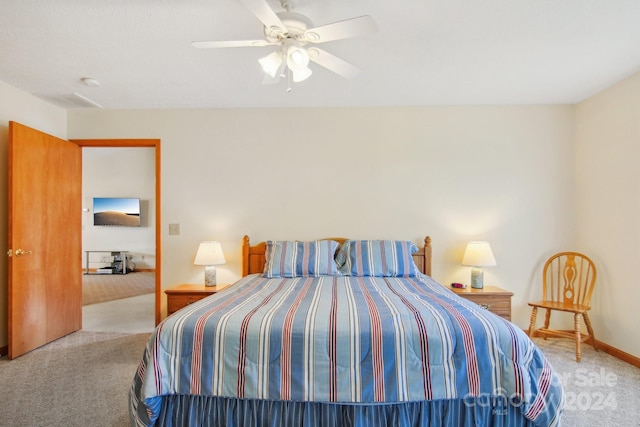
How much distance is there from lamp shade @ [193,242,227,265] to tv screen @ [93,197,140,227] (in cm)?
469

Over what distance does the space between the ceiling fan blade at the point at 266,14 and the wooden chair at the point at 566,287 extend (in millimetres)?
3106

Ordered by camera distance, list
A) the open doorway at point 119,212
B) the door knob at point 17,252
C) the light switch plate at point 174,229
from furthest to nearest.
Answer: the open doorway at point 119,212 → the light switch plate at point 174,229 → the door knob at point 17,252

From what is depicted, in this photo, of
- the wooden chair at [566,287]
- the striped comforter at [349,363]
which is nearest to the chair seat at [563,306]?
the wooden chair at [566,287]

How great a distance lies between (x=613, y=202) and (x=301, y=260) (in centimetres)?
285

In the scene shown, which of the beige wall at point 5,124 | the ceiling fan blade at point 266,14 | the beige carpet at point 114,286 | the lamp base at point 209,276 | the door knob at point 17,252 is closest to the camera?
the ceiling fan blade at point 266,14

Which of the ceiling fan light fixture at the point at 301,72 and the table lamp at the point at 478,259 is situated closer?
the ceiling fan light fixture at the point at 301,72

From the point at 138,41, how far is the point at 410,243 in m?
2.74

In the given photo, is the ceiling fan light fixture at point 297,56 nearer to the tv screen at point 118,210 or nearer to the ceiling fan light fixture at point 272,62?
the ceiling fan light fixture at point 272,62

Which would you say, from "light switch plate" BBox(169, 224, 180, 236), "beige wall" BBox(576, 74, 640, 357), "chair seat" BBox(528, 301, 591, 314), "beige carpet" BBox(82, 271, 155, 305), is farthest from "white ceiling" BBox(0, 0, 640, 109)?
"beige carpet" BBox(82, 271, 155, 305)

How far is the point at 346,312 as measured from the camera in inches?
66.9

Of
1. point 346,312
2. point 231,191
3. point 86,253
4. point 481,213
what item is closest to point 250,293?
point 346,312

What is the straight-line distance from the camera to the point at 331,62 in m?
1.92

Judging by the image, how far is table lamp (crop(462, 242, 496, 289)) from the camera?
2957 mm

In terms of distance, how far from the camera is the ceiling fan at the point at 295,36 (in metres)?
1.48
